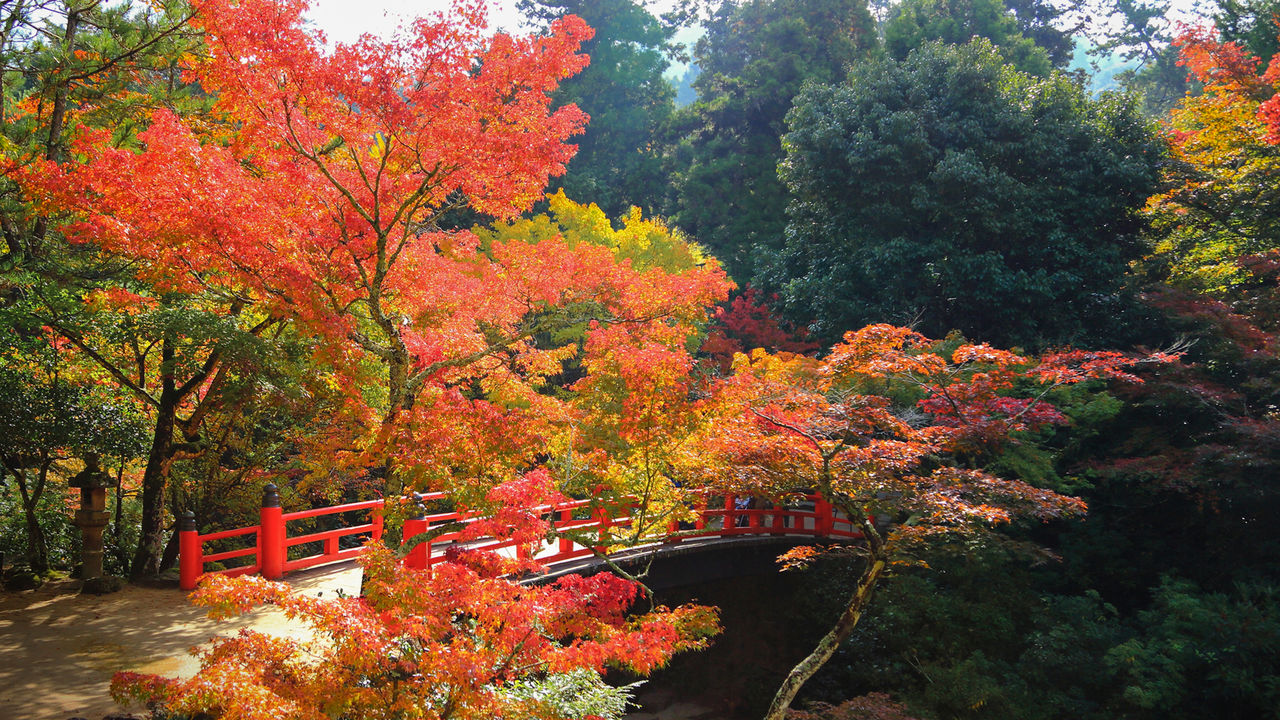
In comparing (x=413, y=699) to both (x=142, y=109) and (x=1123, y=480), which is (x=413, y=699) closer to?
(x=142, y=109)

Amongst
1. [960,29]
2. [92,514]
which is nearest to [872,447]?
[92,514]

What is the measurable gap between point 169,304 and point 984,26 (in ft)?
71.5

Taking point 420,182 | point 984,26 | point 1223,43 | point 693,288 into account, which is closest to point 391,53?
point 420,182

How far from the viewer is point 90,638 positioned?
6684mm

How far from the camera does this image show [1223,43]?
16.9 meters

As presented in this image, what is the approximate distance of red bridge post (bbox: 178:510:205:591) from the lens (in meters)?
8.14

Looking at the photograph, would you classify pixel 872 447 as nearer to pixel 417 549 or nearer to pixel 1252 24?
pixel 417 549

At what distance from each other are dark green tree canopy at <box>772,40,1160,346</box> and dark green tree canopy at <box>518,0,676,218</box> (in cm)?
1012

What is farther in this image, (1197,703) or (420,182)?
(1197,703)

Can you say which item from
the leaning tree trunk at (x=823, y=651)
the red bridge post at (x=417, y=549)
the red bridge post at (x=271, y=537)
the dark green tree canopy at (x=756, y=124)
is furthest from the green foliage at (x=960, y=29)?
the red bridge post at (x=271, y=537)

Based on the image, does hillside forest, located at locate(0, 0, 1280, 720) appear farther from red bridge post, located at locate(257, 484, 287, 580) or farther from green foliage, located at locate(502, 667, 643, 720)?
red bridge post, located at locate(257, 484, 287, 580)

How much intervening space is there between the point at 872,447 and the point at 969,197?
8995mm

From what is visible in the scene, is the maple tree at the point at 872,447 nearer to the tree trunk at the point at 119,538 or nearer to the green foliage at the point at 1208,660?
the green foliage at the point at 1208,660

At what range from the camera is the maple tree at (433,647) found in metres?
4.34
